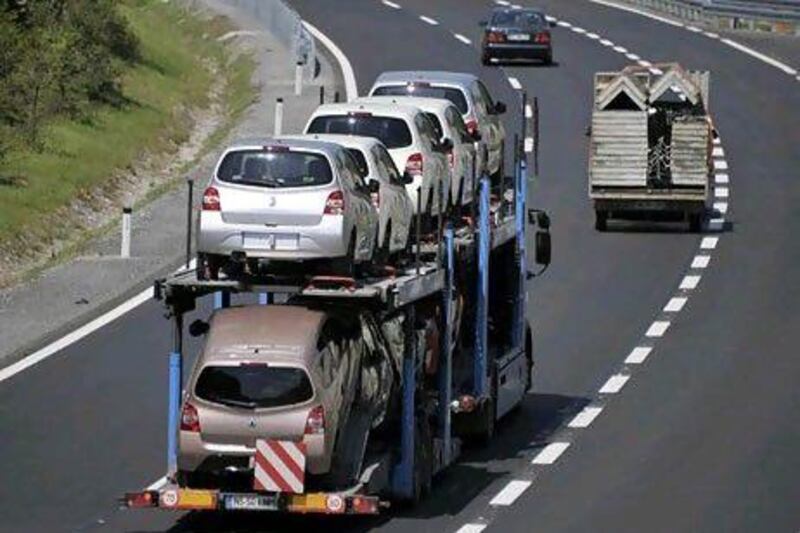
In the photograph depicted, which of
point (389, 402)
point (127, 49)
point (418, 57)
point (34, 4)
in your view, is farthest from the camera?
point (418, 57)

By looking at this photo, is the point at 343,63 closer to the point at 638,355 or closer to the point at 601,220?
the point at 601,220

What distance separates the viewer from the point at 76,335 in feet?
108

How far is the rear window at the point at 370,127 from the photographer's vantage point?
29.1 m

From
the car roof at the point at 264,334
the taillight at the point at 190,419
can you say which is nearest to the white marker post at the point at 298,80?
the car roof at the point at 264,334

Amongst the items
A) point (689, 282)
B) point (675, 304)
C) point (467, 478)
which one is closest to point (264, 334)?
point (467, 478)

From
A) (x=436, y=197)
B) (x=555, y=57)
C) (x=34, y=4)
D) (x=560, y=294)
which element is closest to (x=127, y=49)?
(x=34, y=4)

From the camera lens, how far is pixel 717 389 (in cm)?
3055

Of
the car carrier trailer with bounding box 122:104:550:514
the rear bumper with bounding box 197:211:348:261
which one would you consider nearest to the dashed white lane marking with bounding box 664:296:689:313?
the car carrier trailer with bounding box 122:104:550:514

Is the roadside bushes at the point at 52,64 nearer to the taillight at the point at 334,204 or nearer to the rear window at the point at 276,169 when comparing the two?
the rear window at the point at 276,169

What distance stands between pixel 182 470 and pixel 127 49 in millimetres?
38317

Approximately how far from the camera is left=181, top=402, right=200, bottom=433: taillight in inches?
822

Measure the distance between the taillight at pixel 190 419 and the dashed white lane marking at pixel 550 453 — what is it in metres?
5.86

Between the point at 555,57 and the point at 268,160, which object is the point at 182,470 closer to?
the point at 268,160

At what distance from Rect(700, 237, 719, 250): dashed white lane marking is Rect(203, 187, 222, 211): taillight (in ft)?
69.6
